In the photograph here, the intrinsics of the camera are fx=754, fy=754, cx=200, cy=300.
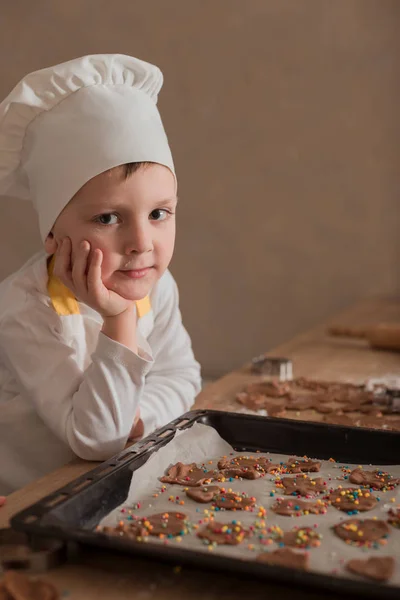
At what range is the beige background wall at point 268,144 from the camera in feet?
8.73

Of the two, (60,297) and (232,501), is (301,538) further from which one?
(60,297)

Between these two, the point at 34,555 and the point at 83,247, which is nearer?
the point at 34,555

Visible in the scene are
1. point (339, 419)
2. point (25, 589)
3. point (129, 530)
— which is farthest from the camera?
point (339, 419)

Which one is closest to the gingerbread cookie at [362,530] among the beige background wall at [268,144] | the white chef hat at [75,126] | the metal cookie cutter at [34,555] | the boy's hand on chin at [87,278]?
the metal cookie cutter at [34,555]

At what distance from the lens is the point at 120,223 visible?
917mm

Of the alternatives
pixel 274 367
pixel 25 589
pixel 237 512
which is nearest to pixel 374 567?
pixel 237 512

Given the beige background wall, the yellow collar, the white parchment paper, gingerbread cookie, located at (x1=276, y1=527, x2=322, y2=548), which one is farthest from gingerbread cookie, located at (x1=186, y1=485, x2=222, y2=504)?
the beige background wall

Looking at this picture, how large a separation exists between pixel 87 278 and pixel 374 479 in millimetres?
410

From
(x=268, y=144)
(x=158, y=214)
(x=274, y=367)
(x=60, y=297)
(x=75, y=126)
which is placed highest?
(x=268, y=144)

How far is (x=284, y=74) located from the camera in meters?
2.72

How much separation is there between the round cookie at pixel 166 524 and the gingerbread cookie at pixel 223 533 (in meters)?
0.02

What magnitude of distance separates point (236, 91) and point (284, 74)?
0.19 m

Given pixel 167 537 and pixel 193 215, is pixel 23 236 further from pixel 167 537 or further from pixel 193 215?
pixel 167 537

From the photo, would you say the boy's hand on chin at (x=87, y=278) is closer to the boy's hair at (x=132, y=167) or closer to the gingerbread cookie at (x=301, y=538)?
the boy's hair at (x=132, y=167)
